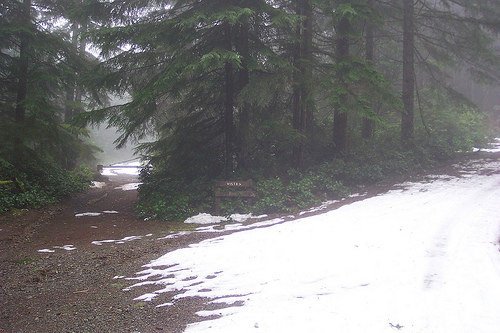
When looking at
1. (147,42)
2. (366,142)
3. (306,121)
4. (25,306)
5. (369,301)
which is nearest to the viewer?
(369,301)

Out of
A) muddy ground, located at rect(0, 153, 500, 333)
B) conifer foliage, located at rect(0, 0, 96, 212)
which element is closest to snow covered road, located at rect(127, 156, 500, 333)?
muddy ground, located at rect(0, 153, 500, 333)

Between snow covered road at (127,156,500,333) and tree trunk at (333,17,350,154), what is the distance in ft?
11.1

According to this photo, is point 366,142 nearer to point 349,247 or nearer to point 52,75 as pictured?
point 349,247

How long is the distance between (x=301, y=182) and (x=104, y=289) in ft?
24.2

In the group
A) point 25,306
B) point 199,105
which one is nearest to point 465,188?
point 199,105

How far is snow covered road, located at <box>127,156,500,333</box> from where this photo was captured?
3.63m

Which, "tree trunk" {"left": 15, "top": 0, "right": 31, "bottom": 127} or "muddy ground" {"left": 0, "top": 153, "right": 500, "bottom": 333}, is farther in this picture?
"tree trunk" {"left": 15, "top": 0, "right": 31, "bottom": 127}

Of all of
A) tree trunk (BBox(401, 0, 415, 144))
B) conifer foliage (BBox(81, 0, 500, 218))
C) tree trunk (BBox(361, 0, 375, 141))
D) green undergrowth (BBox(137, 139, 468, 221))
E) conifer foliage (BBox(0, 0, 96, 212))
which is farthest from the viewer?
tree trunk (BBox(361, 0, 375, 141))

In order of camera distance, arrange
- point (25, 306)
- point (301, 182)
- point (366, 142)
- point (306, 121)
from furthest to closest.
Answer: point (366, 142), point (306, 121), point (301, 182), point (25, 306)

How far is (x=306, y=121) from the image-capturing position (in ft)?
43.9

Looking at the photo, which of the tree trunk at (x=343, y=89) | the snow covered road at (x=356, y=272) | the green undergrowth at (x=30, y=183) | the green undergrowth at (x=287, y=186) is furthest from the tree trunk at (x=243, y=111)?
the green undergrowth at (x=30, y=183)

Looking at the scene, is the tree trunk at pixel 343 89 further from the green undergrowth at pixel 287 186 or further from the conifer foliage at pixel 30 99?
the conifer foliage at pixel 30 99

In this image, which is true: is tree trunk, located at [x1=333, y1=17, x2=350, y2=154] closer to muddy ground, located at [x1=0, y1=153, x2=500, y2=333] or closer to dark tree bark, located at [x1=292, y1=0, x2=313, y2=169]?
dark tree bark, located at [x1=292, y1=0, x2=313, y2=169]

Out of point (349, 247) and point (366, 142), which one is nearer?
point (349, 247)
